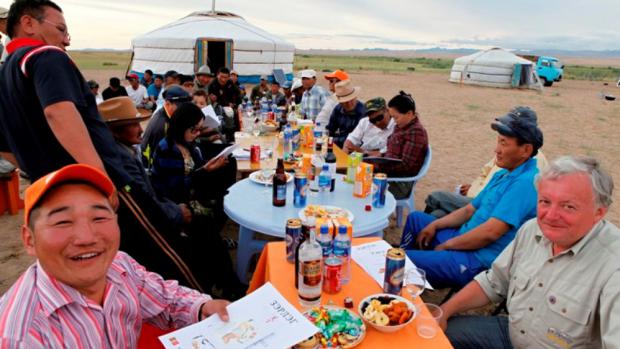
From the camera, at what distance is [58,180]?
4.43 feet

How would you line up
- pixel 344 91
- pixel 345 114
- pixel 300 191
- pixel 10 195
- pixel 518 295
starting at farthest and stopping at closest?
pixel 345 114 → pixel 344 91 → pixel 10 195 → pixel 300 191 → pixel 518 295

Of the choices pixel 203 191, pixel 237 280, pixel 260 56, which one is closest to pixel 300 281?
pixel 237 280

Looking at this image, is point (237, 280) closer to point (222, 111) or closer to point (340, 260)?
point (340, 260)

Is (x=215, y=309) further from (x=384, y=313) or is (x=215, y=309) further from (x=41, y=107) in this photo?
(x=41, y=107)

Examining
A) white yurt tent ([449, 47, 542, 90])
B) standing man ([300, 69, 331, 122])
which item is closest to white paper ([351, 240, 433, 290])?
standing man ([300, 69, 331, 122])

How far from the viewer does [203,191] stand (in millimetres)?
3607

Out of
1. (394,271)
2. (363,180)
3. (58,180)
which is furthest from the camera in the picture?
(363,180)

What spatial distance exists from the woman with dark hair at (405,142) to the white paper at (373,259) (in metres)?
2.27

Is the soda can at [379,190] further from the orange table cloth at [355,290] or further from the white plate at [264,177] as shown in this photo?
the white plate at [264,177]

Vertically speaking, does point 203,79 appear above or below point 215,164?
above

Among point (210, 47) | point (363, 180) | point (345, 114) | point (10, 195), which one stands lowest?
point (10, 195)

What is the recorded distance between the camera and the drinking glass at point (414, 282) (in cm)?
201

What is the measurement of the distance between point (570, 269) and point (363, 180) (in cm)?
175

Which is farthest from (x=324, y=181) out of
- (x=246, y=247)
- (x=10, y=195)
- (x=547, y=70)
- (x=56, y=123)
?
(x=547, y=70)
